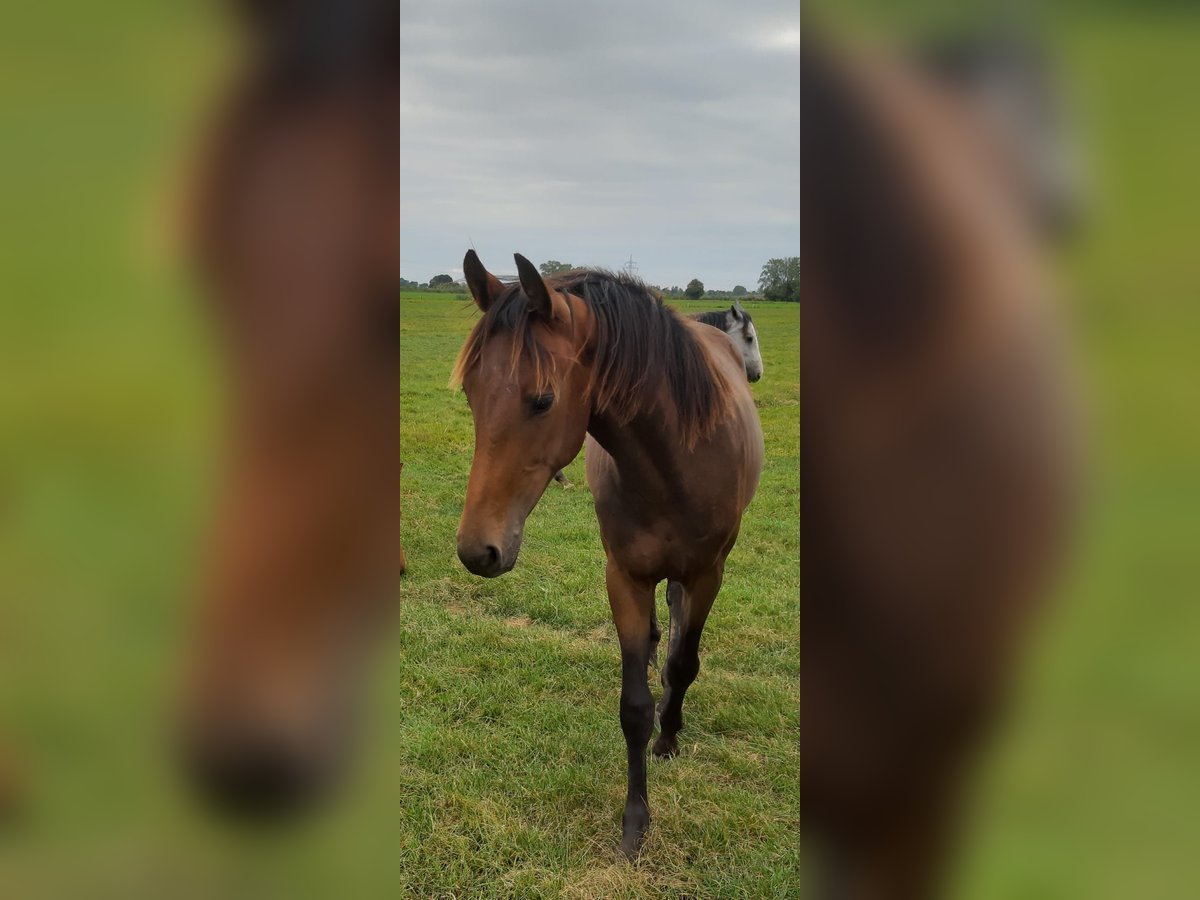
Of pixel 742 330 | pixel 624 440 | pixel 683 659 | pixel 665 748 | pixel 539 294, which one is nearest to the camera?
pixel 539 294

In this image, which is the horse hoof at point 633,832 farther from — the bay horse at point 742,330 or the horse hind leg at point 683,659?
the bay horse at point 742,330

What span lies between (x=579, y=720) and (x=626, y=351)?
2363mm

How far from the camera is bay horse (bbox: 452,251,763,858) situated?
1.97 metres

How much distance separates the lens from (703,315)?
8664 mm

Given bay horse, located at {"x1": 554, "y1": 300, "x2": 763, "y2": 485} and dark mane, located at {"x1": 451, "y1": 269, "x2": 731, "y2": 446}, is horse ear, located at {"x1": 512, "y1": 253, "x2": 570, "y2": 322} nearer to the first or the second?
dark mane, located at {"x1": 451, "y1": 269, "x2": 731, "y2": 446}

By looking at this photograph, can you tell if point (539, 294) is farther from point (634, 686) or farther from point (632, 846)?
point (632, 846)

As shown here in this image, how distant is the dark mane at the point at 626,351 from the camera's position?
2.05 metres
